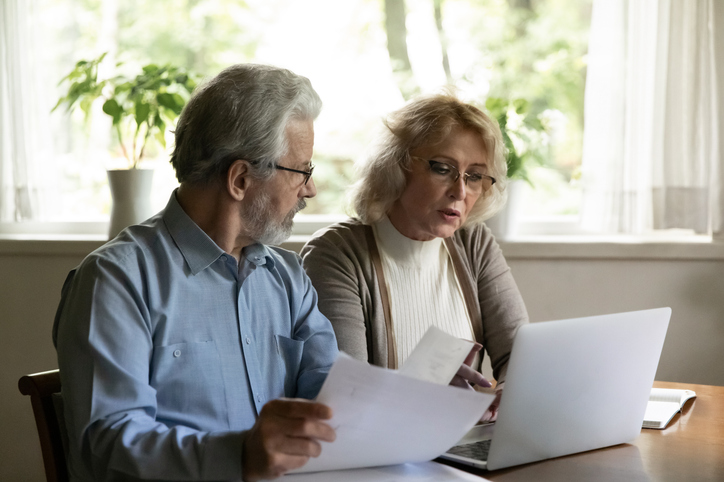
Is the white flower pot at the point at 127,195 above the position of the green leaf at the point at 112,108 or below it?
below

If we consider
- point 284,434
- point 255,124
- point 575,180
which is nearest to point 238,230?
point 255,124

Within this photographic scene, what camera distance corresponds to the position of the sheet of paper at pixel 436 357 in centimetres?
90

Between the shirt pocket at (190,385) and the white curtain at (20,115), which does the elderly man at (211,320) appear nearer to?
the shirt pocket at (190,385)

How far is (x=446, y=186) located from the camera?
5.73ft

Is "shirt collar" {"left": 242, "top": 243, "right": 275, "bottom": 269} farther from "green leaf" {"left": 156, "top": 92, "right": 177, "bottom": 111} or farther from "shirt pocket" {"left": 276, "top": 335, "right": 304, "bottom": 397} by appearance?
"green leaf" {"left": 156, "top": 92, "right": 177, "bottom": 111}

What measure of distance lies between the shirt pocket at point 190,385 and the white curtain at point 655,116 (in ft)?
5.51

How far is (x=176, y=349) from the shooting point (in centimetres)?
111

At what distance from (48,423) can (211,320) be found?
315 millimetres

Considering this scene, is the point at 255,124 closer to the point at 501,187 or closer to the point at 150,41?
the point at 501,187

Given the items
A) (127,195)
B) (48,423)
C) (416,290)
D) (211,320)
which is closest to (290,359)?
(211,320)

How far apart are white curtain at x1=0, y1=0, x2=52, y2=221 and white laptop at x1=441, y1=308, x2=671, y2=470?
2.13 meters

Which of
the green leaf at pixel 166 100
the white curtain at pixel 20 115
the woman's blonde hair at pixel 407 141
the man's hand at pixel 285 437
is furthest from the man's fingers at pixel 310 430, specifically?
the white curtain at pixel 20 115

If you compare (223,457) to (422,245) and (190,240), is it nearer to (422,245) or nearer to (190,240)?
(190,240)

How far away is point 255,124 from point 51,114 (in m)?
1.92
